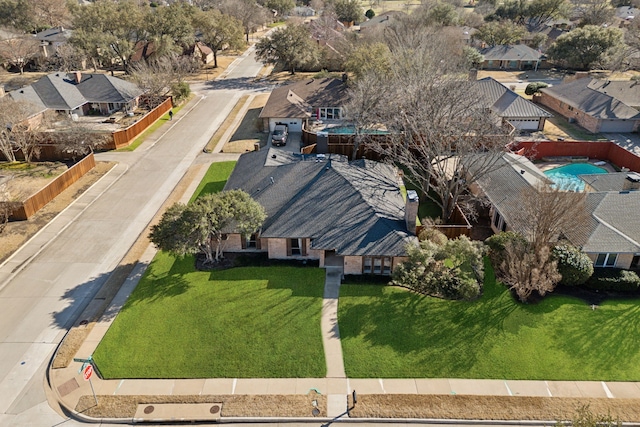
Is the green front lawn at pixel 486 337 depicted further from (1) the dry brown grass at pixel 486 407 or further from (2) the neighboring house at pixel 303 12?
(2) the neighboring house at pixel 303 12

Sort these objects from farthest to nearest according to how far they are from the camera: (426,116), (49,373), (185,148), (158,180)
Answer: (185,148)
(158,180)
(426,116)
(49,373)

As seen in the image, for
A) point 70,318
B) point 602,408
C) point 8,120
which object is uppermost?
point 8,120

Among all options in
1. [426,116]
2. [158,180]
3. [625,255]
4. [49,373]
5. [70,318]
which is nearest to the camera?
[49,373]

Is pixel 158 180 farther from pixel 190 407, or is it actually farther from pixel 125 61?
pixel 125 61

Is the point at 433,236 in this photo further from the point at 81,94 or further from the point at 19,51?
the point at 19,51

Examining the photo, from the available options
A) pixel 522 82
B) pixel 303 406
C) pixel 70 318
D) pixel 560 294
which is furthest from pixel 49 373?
pixel 522 82

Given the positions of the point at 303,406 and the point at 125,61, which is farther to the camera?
the point at 125,61

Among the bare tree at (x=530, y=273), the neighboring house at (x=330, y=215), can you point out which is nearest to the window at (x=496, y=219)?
the bare tree at (x=530, y=273)
